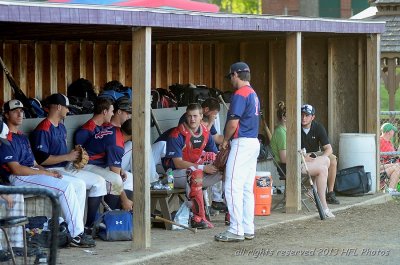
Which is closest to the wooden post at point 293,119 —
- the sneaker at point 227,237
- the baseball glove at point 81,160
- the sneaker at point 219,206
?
the sneaker at point 219,206

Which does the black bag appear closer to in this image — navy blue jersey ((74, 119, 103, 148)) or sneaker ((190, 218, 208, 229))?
sneaker ((190, 218, 208, 229))

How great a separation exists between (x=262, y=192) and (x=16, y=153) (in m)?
3.59

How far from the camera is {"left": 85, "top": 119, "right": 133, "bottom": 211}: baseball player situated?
10742mm

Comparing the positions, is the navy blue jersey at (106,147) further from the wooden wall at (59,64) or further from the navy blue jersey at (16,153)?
the wooden wall at (59,64)

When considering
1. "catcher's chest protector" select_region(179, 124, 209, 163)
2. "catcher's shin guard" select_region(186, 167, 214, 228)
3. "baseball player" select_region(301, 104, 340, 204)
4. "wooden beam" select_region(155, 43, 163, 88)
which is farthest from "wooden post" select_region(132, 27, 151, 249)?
"wooden beam" select_region(155, 43, 163, 88)

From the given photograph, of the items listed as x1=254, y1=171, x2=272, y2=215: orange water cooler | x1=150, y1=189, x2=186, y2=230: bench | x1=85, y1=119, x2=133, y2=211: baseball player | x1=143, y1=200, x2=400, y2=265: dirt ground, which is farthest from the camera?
x1=254, y1=171, x2=272, y2=215: orange water cooler

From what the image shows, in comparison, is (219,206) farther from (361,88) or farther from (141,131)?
(361,88)

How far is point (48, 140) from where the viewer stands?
10383 mm

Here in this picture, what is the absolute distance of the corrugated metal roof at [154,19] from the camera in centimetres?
823

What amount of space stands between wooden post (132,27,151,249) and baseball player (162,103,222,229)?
1317 mm

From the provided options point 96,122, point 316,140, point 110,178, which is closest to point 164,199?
point 110,178

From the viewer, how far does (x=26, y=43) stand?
40.3ft

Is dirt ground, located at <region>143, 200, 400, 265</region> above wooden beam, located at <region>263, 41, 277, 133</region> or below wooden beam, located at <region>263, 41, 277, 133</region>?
below

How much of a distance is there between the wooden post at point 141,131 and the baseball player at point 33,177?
498 mm
